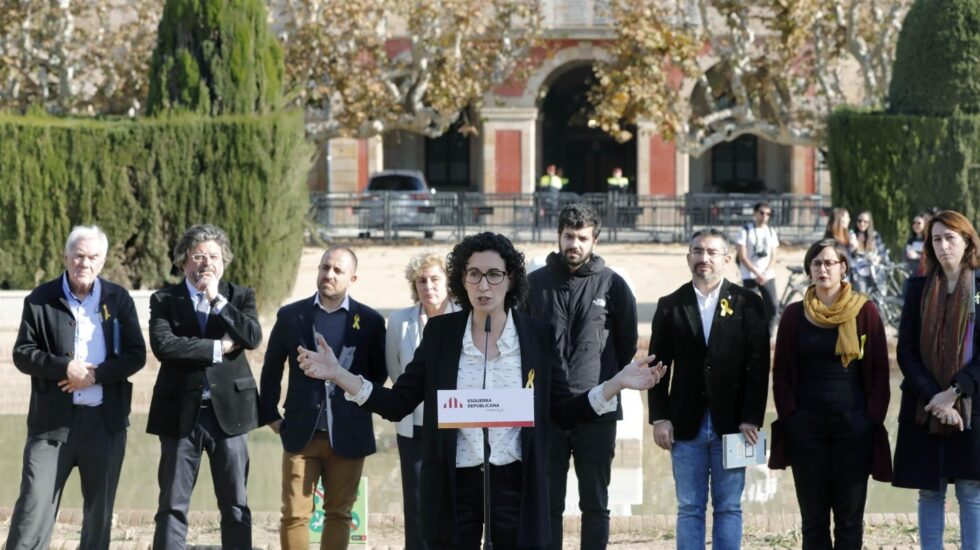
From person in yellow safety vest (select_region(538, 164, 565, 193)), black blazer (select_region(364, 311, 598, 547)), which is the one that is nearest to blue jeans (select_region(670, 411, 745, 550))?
black blazer (select_region(364, 311, 598, 547))

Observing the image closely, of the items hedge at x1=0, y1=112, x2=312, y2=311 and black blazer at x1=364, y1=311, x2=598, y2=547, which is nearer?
black blazer at x1=364, y1=311, x2=598, y2=547

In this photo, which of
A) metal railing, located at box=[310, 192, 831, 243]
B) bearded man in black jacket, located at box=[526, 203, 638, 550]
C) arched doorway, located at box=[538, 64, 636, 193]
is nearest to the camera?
bearded man in black jacket, located at box=[526, 203, 638, 550]

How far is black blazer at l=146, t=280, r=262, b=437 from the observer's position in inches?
283

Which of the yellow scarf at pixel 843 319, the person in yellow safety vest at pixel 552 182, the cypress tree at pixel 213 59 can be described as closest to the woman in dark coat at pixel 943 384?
the yellow scarf at pixel 843 319

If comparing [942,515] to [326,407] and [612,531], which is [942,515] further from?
[326,407]

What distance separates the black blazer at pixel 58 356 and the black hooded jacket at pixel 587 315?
1.89 m

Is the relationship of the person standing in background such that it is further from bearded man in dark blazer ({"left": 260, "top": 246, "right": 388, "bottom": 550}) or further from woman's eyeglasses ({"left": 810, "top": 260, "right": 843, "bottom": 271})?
bearded man in dark blazer ({"left": 260, "top": 246, "right": 388, "bottom": 550})

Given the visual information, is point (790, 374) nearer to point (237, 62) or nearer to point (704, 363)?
point (704, 363)

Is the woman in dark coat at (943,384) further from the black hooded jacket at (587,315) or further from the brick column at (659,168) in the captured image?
the brick column at (659,168)

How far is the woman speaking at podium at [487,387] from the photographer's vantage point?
5543 millimetres

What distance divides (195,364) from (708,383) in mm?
2366

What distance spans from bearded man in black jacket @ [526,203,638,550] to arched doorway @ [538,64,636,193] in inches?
1531

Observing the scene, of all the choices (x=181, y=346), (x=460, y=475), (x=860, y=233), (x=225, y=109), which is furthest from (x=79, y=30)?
(x=460, y=475)

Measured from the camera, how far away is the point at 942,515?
6.95 metres
